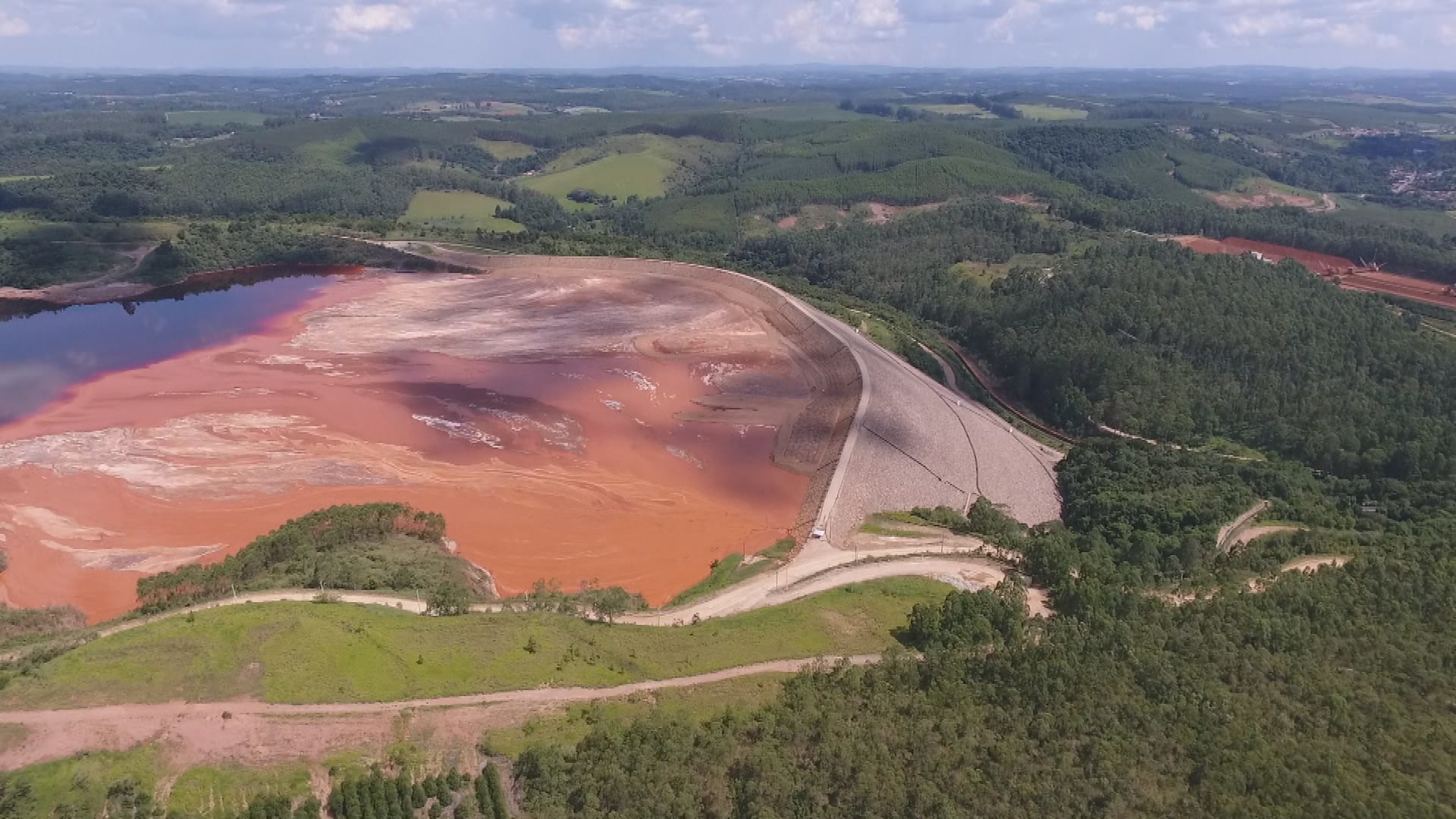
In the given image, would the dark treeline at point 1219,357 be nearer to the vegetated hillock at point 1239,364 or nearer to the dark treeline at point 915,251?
the vegetated hillock at point 1239,364

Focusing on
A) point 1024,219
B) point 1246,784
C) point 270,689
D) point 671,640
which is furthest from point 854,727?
point 1024,219

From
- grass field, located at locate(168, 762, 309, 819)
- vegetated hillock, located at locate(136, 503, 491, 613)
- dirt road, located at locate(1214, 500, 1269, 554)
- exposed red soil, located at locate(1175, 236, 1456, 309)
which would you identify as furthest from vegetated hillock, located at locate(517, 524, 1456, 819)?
exposed red soil, located at locate(1175, 236, 1456, 309)

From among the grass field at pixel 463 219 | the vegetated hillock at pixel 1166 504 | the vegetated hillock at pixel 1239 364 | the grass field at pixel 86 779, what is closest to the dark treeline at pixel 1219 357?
the vegetated hillock at pixel 1239 364

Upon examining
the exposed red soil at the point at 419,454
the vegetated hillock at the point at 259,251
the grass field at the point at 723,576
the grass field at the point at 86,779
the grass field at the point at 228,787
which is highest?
the vegetated hillock at the point at 259,251

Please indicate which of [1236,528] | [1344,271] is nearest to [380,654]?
[1236,528]

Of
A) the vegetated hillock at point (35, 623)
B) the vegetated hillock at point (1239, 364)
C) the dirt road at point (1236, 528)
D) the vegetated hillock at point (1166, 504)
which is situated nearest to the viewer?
the vegetated hillock at point (35, 623)

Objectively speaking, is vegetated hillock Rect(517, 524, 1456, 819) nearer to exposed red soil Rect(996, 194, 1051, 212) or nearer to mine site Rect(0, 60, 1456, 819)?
mine site Rect(0, 60, 1456, 819)
